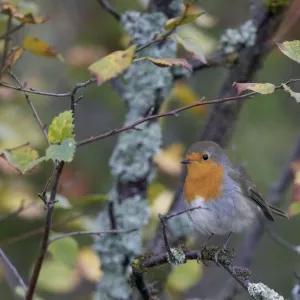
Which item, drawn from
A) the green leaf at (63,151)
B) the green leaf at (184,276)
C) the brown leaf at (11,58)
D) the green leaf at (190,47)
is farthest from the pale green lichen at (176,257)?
the green leaf at (184,276)

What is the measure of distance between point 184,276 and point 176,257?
3.32 ft

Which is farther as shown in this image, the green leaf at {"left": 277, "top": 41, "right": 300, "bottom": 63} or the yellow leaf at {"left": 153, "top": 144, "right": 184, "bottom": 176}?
the yellow leaf at {"left": 153, "top": 144, "right": 184, "bottom": 176}

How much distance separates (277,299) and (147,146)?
42.4 inches

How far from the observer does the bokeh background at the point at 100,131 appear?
298 cm

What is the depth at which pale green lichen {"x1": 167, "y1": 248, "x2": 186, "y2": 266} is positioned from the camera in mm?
1729

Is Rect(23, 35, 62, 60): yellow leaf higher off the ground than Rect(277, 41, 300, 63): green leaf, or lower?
lower

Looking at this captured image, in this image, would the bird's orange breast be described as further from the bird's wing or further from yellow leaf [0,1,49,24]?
yellow leaf [0,1,49,24]

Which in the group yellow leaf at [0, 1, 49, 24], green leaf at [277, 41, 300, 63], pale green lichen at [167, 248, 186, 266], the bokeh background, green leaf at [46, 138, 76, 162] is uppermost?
green leaf at [277, 41, 300, 63]

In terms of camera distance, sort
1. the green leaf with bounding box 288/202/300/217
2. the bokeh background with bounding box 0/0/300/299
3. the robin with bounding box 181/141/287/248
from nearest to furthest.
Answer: the green leaf with bounding box 288/202/300/217
the robin with bounding box 181/141/287/248
the bokeh background with bounding box 0/0/300/299

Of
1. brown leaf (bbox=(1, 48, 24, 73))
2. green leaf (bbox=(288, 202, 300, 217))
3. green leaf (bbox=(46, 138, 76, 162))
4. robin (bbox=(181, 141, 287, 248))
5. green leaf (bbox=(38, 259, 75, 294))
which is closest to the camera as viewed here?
green leaf (bbox=(46, 138, 76, 162))

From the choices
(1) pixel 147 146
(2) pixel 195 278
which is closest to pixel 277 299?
(1) pixel 147 146

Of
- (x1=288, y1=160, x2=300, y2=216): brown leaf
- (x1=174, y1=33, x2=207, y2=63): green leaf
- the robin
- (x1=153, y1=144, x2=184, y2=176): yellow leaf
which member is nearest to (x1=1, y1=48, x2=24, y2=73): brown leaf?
(x1=174, y1=33, x2=207, y2=63): green leaf

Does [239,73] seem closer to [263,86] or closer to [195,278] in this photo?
[195,278]

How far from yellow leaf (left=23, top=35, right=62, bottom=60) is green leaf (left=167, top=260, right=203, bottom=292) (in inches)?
43.7
